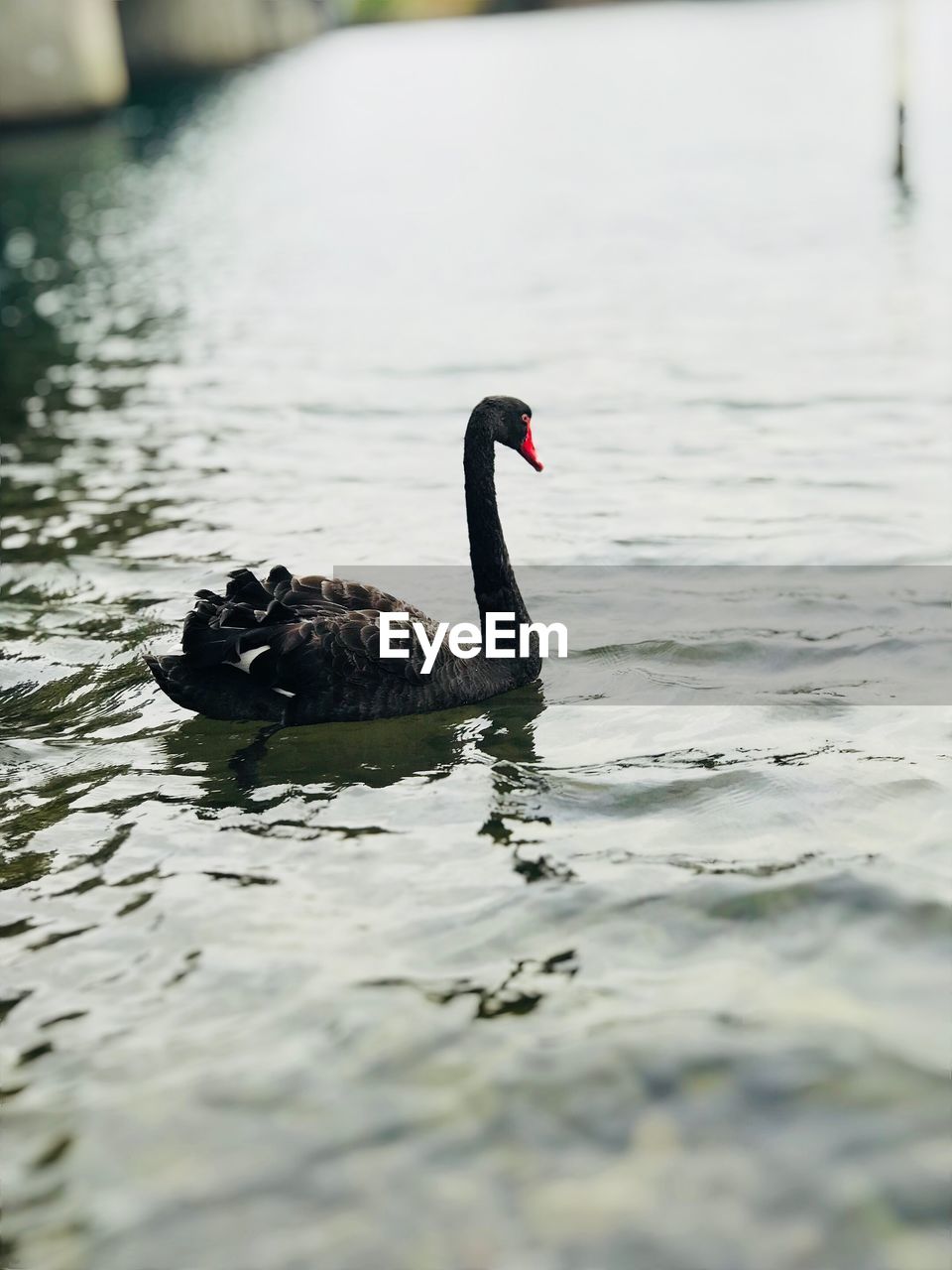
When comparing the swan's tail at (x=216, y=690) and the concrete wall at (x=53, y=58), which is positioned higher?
the concrete wall at (x=53, y=58)

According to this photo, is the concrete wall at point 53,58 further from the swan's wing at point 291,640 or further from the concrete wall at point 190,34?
the swan's wing at point 291,640

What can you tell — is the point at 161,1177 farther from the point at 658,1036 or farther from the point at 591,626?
the point at 591,626

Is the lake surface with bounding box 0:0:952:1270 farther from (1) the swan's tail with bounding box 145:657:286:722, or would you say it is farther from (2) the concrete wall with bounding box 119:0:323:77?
(2) the concrete wall with bounding box 119:0:323:77

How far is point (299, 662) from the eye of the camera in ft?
20.6

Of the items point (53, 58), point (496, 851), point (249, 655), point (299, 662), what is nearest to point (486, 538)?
point (299, 662)

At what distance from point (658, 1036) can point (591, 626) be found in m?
3.81

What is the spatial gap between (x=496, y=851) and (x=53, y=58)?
125ft

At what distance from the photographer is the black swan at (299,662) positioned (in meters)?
6.29

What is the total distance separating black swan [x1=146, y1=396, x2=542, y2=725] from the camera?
6.29m

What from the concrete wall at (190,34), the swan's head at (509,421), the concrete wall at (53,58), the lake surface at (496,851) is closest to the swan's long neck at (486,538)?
the swan's head at (509,421)

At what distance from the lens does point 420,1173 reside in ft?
13.1

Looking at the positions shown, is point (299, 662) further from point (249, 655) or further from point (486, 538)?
point (486, 538)

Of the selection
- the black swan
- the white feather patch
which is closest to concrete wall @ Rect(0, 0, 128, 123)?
the black swan

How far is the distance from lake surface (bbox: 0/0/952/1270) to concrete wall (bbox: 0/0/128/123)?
25577mm
